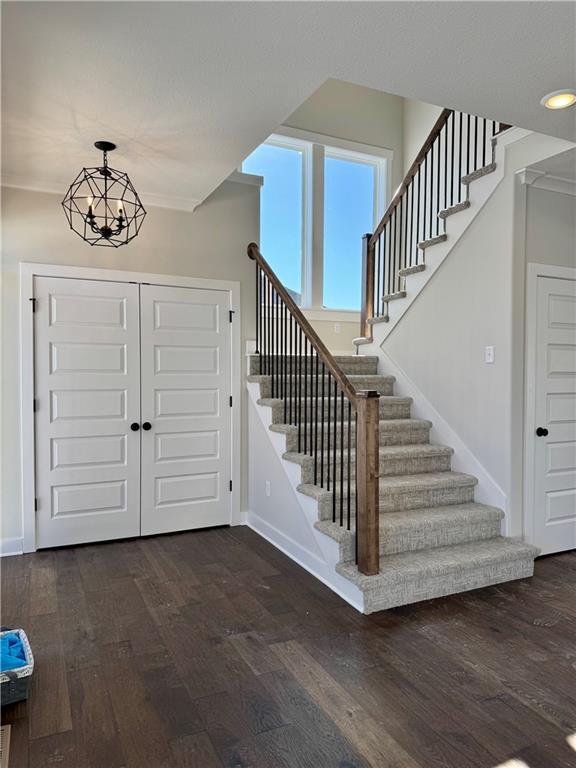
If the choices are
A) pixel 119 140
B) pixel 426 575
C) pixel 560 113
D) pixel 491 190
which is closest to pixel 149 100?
pixel 119 140

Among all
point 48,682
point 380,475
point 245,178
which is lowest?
point 48,682

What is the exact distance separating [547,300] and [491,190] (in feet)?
2.95

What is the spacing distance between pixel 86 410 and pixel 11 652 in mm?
2003

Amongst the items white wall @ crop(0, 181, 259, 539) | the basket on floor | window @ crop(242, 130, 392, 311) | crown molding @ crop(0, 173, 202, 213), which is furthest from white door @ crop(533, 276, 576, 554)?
the basket on floor

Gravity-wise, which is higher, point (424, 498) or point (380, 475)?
point (380, 475)

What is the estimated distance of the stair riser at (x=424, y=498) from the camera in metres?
3.62

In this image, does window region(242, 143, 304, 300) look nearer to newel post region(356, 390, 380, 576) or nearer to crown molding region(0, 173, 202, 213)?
crown molding region(0, 173, 202, 213)

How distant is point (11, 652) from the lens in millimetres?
2295

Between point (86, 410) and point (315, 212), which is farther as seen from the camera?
point (315, 212)

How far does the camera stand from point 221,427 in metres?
4.51

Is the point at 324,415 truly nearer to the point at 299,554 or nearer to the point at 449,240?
the point at 299,554

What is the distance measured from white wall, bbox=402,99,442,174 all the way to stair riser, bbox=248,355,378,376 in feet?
10.8

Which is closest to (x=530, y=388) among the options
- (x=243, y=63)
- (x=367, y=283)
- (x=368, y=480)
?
(x=368, y=480)

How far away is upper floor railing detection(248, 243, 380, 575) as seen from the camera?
2.97m
